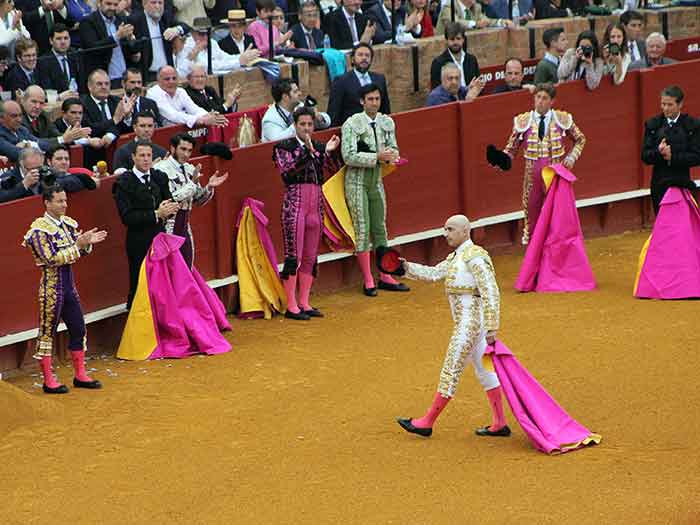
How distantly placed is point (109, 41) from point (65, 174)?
317 centimetres

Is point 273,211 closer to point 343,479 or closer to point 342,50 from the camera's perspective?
point 342,50

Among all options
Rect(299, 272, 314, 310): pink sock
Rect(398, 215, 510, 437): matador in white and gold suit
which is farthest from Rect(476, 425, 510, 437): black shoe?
Rect(299, 272, 314, 310): pink sock

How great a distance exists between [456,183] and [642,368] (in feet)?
13.9

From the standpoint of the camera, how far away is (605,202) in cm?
1593

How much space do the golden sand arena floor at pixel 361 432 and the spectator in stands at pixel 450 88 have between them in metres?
2.56

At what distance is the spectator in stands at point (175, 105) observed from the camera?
1316cm

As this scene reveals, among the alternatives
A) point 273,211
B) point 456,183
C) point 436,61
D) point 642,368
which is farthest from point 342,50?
point 642,368

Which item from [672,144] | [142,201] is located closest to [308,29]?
[672,144]

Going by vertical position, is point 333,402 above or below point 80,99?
below

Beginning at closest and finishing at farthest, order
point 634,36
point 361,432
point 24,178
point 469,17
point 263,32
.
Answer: point 361,432 < point 24,178 < point 263,32 < point 634,36 < point 469,17

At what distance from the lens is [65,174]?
37.6 feet

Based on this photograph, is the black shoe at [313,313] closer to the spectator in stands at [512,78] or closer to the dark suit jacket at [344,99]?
the dark suit jacket at [344,99]

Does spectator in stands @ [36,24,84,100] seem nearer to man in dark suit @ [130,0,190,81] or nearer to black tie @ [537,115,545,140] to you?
man in dark suit @ [130,0,190,81]

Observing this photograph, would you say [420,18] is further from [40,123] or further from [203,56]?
[40,123]
